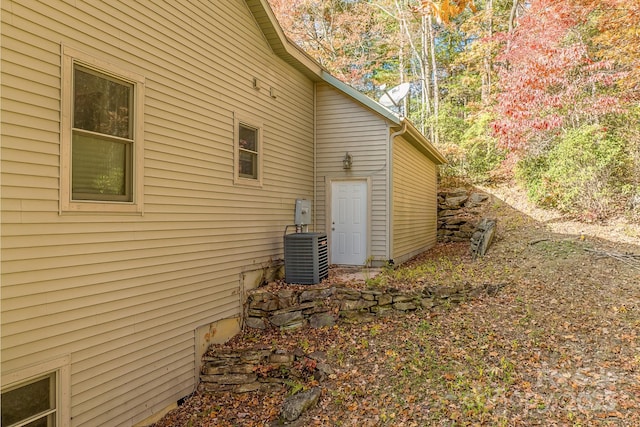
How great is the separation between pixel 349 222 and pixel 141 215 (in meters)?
5.12

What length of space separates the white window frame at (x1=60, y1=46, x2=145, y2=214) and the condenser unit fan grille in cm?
300

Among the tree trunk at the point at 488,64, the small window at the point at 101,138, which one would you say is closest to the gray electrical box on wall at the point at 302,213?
the small window at the point at 101,138

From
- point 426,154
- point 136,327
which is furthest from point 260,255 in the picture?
point 426,154

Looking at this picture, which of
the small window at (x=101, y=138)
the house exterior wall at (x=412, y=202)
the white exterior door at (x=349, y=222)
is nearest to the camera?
the small window at (x=101, y=138)

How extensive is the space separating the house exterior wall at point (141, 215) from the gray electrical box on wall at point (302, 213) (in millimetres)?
447

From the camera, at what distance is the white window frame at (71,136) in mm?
3584

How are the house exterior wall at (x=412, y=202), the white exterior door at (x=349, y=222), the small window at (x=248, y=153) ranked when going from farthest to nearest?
1. the house exterior wall at (x=412, y=202)
2. the white exterior door at (x=349, y=222)
3. the small window at (x=248, y=153)

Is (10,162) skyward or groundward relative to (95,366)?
skyward

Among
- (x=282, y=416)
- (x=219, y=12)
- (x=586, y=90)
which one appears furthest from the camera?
(x=586, y=90)

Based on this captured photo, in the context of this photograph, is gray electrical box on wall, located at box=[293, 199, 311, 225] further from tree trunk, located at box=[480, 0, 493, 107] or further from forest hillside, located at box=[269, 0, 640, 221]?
tree trunk, located at box=[480, 0, 493, 107]

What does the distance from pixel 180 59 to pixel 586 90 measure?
12.0 m

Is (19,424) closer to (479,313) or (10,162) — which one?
(10,162)

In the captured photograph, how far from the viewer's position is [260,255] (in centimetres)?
685

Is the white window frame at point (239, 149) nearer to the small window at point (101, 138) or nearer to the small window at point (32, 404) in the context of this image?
the small window at point (101, 138)
